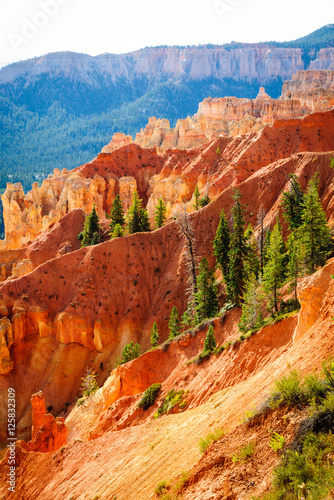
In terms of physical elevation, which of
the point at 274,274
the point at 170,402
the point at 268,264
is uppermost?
the point at 268,264

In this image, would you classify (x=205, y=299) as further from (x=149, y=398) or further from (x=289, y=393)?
(x=289, y=393)

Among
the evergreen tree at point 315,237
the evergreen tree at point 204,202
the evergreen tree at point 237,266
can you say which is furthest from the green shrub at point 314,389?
the evergreen tree at point 204,202

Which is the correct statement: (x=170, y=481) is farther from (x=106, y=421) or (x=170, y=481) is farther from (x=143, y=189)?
(x=143, y=189)

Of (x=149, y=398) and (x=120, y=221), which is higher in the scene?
(x=120, y=221)

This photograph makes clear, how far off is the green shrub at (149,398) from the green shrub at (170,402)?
1445mm

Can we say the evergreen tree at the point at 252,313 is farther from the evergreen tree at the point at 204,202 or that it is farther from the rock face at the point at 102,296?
the evergreen tree at the point at 204,202

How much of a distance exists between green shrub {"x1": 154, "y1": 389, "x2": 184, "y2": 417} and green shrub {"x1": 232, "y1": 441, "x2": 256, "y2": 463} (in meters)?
11.8

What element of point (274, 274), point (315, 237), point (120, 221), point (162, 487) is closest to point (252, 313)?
point (274, 274)

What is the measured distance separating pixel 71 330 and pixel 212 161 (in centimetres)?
4911

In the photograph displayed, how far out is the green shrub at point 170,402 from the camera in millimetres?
20109

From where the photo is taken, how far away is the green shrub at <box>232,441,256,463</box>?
27.7 ft

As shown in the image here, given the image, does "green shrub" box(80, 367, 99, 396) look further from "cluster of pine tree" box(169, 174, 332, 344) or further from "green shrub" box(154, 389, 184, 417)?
"green shrub" box(154, 389, 184, 417)

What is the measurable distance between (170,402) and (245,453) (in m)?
12.8

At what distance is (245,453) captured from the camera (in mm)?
8492
